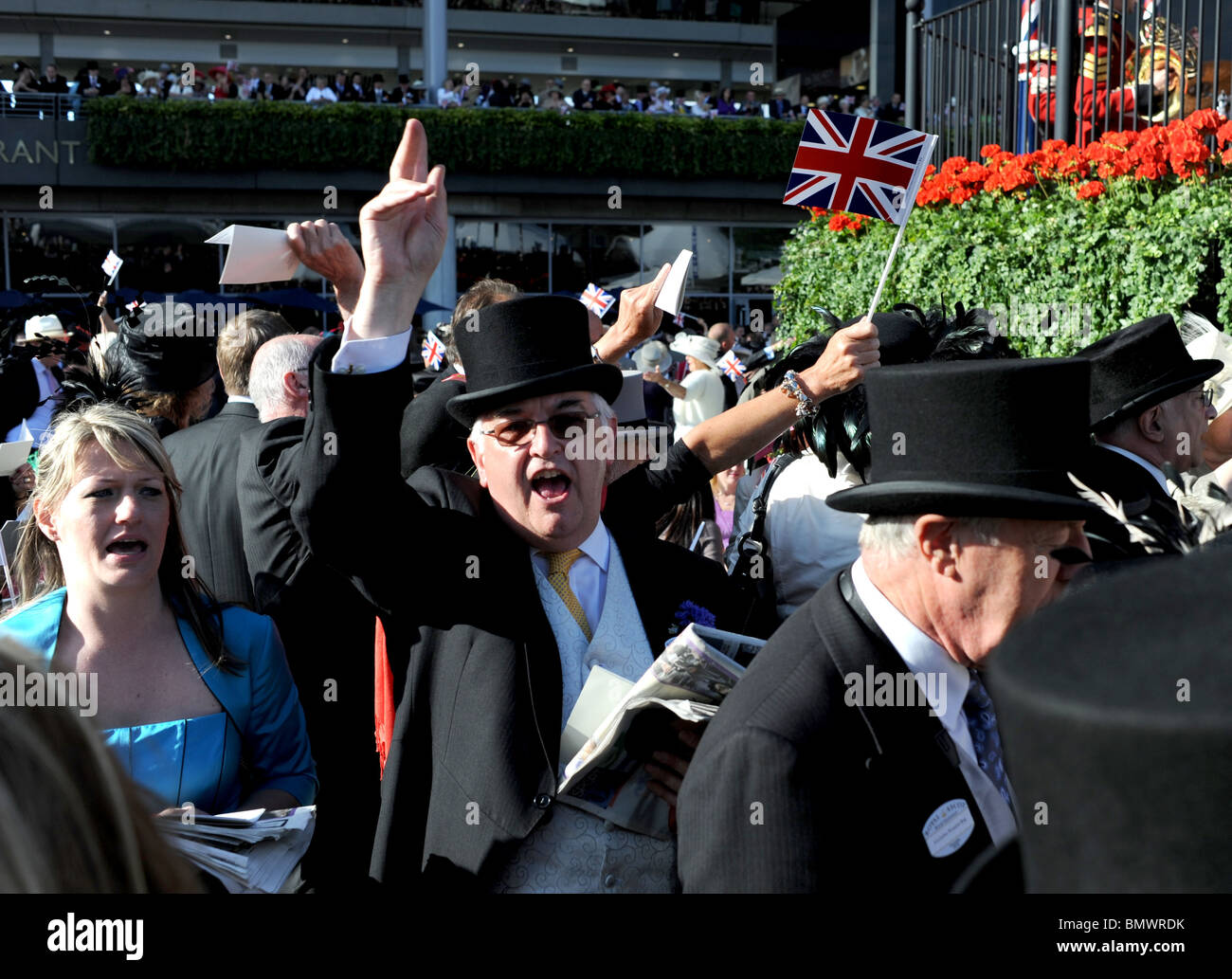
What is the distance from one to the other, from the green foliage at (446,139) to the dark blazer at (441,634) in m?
A: 27.4

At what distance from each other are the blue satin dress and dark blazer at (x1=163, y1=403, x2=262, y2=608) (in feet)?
3.68

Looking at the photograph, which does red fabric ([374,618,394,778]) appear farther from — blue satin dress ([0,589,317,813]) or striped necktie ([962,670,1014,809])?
striped necktie ([962,670,1014,809])

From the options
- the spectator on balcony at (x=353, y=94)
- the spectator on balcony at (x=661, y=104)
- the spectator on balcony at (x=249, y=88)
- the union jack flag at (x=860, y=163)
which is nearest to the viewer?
the union jack flag at (x=860, y=163)

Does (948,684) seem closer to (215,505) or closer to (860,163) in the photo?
(215,505)

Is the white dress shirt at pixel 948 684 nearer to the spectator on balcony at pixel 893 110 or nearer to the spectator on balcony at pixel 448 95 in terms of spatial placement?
the spectator on balcony at pixel 448 95

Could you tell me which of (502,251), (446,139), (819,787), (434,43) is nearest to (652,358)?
(819,787)

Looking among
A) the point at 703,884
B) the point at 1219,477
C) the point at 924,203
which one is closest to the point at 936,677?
the point at 703,884

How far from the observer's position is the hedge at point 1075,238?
5.59 meters

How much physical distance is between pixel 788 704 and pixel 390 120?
30.7m

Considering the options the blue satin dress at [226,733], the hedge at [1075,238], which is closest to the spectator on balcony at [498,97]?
the hedge at [1075,238]

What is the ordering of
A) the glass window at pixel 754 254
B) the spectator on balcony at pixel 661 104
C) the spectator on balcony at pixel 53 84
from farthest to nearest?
the spectator on balcony at pixel 661 104
the glass window at pixel 754 254
the spectator on balcony at pixel 53 84

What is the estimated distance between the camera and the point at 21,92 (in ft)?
98.4

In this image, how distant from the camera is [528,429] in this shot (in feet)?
9.00

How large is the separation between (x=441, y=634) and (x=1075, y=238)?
4.56 meters
